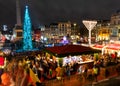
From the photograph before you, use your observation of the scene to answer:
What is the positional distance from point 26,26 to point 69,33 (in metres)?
79.1

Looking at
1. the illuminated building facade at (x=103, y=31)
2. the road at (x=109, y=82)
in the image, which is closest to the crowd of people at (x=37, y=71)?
the road at (x=109, y=82)

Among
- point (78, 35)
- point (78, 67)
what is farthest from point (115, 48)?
point (78, 35)

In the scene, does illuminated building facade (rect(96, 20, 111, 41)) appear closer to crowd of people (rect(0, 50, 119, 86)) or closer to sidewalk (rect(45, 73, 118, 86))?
crowd of people (rect(0, 50, 119, 86))

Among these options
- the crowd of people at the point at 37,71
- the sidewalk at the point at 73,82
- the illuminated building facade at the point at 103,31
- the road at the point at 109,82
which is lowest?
the road at the point at 109,82

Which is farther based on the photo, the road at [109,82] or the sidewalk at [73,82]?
the road at [109,82]

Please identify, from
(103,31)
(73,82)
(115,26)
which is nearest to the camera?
(73,82)

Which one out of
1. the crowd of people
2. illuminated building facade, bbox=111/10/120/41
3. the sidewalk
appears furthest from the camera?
illuminated building facade, bbox=111/10/120/41

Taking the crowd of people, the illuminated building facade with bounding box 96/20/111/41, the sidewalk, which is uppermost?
the illuminated building facade with bounding box 96/20/111/41

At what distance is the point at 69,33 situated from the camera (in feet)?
415

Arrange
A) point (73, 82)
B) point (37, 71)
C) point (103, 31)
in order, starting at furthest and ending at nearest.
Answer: point (103, 31) → point (37, 71) → point (73, 82)

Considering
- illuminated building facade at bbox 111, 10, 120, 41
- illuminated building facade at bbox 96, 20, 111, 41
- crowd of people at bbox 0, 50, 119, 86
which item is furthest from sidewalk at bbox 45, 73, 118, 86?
illuminated building facade at bbox 96, 20, 111, 41

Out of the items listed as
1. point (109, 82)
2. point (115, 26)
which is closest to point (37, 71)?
point (109, 82)

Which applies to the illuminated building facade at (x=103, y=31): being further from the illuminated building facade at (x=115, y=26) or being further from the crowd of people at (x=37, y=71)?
the crowd of people at (x=37, y=71)

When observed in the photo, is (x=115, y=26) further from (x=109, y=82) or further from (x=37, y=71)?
(x=37, y=71)
